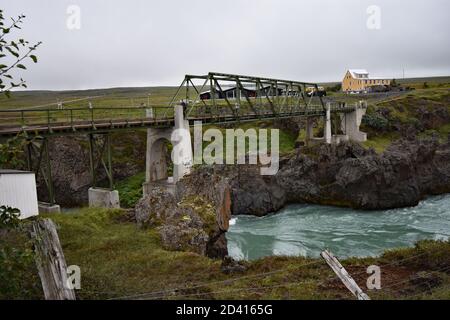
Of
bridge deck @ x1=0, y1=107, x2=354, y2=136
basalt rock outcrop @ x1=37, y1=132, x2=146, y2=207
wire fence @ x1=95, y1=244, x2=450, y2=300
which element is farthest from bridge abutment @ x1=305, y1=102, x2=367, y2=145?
wire fence @ x1=95, y1=244, x2=450, y2=300

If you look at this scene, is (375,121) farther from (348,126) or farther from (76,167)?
(76,167)

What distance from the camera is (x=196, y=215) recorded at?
21219 mm

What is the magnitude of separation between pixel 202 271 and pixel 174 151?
18434mm

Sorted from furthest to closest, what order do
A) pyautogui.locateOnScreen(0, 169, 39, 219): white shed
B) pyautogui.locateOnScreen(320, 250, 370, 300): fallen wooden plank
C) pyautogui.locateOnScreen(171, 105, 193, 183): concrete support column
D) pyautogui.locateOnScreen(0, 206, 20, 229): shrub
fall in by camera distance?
1. pyautogui.locateOnScreen(171, 105, 193, 183): concrete support column
2. pyautogui.locateOnScreen(0, 169, 39, 219): white shed
3. pyautogui.locateOnScreen(320, 250, 370, 300): fallen wooden plank
4. pyautogui.locateOnScreen(0, 206, 20, 229): shrub

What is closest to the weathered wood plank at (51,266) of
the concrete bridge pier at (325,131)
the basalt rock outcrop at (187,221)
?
the basalt rock outcrop at (187,221)

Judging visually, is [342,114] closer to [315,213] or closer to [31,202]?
[315,213]

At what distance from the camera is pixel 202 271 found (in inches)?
572

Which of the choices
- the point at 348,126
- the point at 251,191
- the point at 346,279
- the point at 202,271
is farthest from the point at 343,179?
the point at 346,279

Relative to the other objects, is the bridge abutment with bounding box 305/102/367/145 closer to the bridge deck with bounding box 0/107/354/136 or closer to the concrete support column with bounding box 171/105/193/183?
the bridge deck with bounding box 0/107/354/136

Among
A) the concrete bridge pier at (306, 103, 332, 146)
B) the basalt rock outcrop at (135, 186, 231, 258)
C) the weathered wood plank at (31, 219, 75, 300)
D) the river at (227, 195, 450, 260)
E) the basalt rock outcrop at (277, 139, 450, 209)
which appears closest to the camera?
the weathered wood plank at (31, 219, 75, 300)

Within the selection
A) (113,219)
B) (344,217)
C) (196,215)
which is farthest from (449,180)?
(113,219)

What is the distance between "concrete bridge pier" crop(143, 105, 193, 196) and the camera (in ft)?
104

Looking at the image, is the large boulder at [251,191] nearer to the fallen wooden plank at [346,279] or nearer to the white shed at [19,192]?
the white shed at [19,192]

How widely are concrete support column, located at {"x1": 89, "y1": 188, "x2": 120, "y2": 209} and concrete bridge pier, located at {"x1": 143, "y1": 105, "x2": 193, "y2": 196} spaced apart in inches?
200
